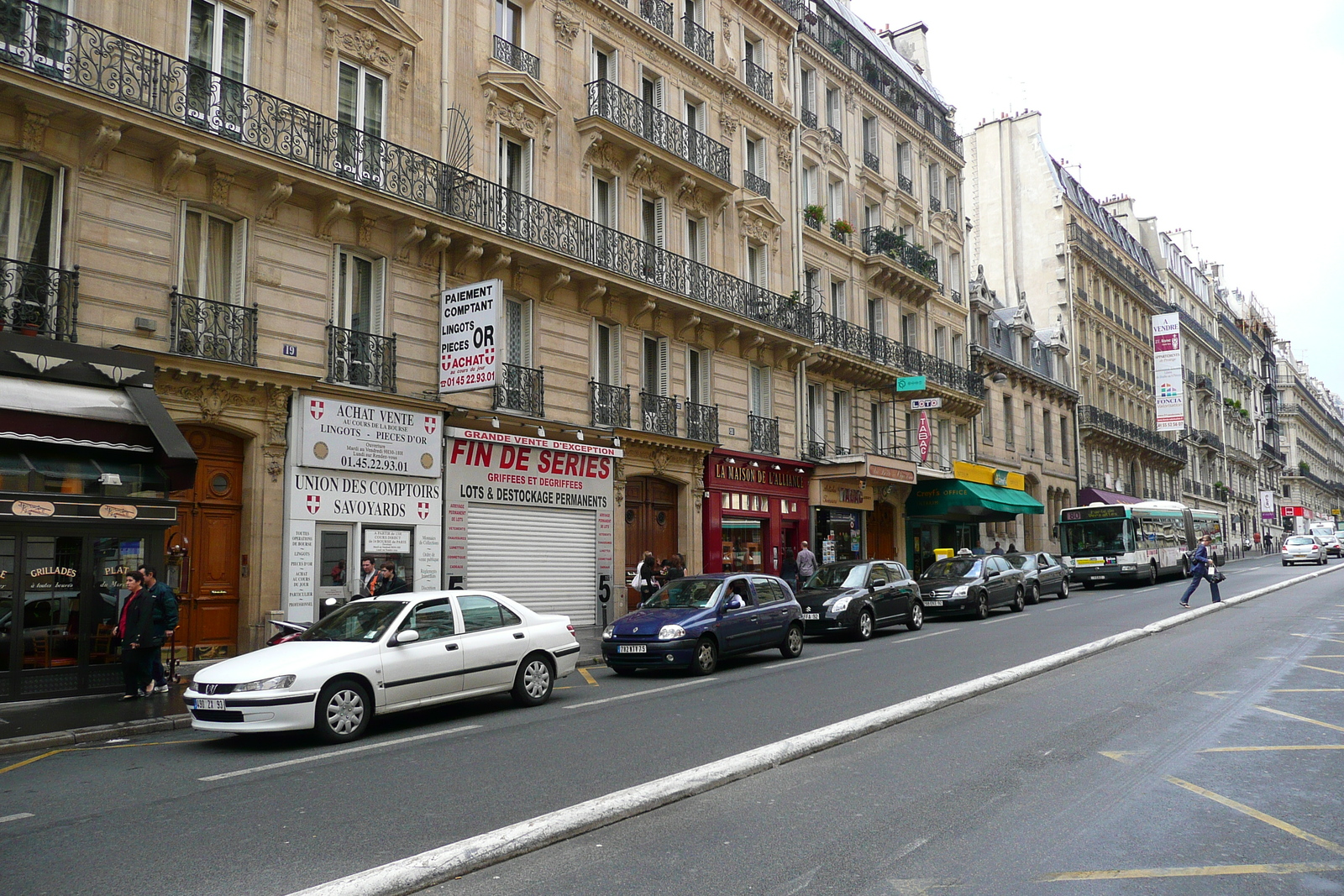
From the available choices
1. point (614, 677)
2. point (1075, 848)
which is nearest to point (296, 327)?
point (614, 677)

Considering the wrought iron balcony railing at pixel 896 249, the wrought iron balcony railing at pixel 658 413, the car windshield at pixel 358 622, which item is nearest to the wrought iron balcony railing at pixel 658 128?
the wrought iron balcony railing at pixel 658 413

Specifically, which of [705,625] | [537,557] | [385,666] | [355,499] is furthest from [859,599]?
[385,666]

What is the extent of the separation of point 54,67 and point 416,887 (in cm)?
1261

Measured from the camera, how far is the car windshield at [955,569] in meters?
23.9

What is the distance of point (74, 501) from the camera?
11.8 metres

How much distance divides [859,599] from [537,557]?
6.36 m

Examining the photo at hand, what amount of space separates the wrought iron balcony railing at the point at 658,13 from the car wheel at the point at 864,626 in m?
14.6

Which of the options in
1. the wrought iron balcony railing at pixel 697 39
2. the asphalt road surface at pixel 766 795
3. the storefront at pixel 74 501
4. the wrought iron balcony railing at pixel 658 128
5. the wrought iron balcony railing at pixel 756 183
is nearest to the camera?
the asphalt road surface at pixel 766 795

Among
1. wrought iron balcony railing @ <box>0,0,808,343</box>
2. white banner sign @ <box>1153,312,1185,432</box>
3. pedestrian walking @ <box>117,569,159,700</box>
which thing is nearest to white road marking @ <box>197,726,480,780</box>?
pedestrian walking @ <box>117,569,159,700</box>

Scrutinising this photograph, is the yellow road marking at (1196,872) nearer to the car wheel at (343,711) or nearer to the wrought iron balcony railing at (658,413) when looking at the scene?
the car wheel at (343,711)

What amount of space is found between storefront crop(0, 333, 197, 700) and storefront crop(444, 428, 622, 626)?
565 centimetres

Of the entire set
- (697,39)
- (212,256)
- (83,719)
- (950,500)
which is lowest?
(83,719)

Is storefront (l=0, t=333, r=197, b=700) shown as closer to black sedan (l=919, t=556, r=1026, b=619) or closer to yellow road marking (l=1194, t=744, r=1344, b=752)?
yellow road marking (l=1194, t=744, r=1344, b=752)

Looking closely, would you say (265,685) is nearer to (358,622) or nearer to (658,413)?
(358,622)
